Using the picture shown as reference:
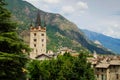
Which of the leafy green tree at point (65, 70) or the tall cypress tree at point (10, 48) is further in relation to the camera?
the leafy green tree at point (65, 70)

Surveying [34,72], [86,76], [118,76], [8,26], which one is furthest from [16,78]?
[118,76]

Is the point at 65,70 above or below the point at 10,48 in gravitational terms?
below

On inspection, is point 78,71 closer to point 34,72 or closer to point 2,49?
point 34,72

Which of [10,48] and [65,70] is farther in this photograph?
[65,70]

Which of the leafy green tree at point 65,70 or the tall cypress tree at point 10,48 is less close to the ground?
the tall cypress tree at point 10,48

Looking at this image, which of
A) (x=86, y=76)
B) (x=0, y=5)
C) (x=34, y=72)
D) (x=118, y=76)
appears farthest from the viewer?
(x=118, y=76)

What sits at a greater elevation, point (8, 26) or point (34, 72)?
point (8, 26)

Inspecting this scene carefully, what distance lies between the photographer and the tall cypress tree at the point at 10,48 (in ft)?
89.9

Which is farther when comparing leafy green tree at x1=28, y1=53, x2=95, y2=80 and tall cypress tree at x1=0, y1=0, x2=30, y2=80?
leafy green tree at x1=28, y1=53, x2=95, y2=80

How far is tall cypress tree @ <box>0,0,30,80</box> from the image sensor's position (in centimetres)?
2741

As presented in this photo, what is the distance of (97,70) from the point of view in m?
99.6

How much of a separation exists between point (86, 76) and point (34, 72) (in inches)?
496

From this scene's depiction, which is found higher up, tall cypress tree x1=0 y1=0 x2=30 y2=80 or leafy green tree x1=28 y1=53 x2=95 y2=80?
tall cypress tree x1=0 y1=0 x2=30 y2=80

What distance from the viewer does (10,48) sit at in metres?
28.6
